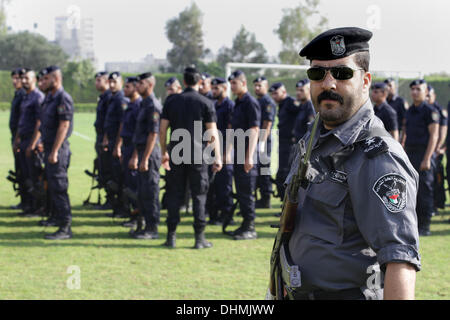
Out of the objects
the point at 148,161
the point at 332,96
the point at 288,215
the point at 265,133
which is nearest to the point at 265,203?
the point at 265,133

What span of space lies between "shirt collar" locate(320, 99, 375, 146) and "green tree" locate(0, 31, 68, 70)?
6640 centimetres

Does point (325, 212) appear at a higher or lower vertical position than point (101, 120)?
higher

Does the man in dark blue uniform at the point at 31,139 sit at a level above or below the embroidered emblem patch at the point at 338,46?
below

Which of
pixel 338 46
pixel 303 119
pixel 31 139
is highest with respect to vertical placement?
pixel 338 46

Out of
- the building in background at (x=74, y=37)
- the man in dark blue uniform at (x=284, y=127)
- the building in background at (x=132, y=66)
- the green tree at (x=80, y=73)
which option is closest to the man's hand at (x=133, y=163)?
the man in dark blue uniform at (x=284, y=127)

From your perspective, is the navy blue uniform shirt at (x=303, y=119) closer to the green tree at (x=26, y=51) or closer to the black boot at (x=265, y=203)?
the black boot at (x=265, y=203)

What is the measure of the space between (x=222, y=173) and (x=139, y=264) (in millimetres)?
2627

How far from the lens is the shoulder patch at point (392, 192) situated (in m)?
1.69

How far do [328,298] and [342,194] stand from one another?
0.38m

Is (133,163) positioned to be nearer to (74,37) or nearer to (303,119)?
(303,119)

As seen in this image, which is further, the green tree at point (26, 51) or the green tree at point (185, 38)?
the green tree at point (185, 38)

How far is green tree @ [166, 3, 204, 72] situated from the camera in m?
75.2

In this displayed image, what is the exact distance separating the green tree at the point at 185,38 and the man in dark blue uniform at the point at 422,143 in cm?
6812

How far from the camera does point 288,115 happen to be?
988 centimetres
